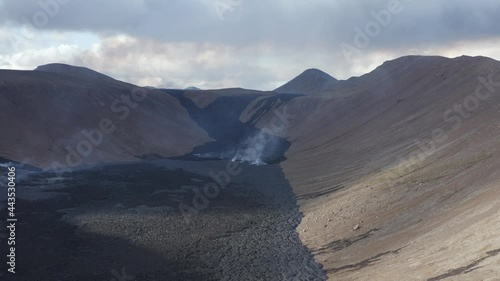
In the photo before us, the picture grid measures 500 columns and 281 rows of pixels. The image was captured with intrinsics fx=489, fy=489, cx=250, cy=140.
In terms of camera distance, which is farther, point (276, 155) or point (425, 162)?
point (276, 155)

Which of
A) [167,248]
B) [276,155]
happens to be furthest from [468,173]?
[276,155]

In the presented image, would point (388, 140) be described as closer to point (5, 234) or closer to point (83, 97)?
point (5, 234)
